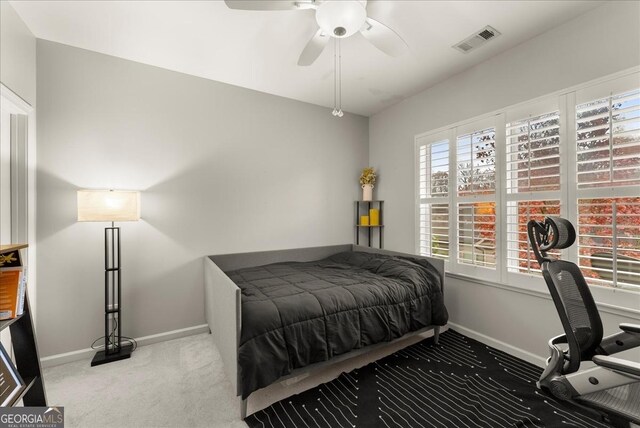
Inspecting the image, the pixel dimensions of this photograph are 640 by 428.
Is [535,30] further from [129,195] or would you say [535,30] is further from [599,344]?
[129,195]

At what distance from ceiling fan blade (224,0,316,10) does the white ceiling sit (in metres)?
0.41

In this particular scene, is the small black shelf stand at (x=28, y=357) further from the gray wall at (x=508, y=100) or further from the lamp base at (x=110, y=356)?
the gray wall at (x=508, y=100)

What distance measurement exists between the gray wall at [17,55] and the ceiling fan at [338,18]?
64.4 inches

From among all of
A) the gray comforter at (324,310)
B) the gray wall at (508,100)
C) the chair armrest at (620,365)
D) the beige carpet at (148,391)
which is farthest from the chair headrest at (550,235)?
the beige carpet at (148,391)

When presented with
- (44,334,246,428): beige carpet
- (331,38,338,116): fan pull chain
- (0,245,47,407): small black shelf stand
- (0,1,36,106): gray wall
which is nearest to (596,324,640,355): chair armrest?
(44,334,246,428): beige carpet

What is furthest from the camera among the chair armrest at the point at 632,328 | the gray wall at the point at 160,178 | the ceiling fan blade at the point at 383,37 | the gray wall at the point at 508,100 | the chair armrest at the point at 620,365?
the gray wall at the point at 160,178

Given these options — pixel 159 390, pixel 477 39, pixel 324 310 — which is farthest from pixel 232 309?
pixel 477 39

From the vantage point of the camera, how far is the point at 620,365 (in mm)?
1088

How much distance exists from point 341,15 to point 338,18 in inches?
1.0

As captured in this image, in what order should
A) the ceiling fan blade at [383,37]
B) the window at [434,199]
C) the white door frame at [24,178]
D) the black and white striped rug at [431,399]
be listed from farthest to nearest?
the window at [434,199] → the white door frame at [24,178] → the ceiling fan blade at [383,37] → the black and white striped rug at [431,399]

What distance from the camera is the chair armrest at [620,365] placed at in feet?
3.48

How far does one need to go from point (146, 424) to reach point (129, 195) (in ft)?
5.44

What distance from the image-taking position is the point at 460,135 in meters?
2.89

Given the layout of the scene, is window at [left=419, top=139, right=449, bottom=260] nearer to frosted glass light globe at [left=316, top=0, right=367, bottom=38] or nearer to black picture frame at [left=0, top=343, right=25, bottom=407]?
frosted glass light globe at [left=316, top=0, right=367, bottom=38]
